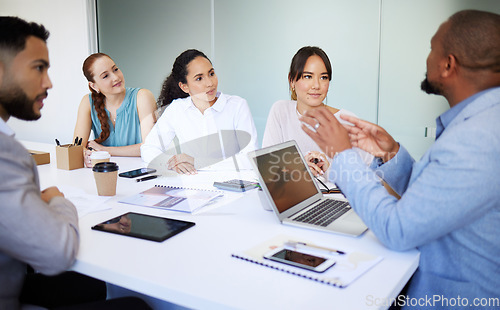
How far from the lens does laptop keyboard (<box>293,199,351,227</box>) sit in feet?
4.40

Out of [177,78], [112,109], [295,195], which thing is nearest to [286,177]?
[295,195]

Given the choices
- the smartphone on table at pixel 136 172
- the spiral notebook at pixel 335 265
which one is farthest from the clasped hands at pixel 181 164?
the spiral notebook at pixel 335 265

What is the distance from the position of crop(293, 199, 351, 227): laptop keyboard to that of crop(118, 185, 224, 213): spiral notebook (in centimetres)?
40

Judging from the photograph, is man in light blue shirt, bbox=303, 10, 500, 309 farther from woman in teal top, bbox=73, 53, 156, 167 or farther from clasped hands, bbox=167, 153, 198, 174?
woman in teal top, bbox=73, 53, 156, 167

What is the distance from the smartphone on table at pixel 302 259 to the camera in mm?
1004

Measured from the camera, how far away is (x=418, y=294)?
3.75ft

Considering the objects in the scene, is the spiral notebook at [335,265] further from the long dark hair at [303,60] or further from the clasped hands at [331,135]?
the long dark hair at [303,60]

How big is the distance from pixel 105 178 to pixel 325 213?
886mm

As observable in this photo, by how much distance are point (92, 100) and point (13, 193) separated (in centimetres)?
225

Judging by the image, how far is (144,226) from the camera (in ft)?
4.26

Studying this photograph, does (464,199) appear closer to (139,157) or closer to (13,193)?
(13,193)

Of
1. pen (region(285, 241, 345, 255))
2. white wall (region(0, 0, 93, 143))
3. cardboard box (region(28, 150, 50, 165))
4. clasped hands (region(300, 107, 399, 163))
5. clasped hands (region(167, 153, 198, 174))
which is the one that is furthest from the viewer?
white wall (region(0, 0, 93, 143))

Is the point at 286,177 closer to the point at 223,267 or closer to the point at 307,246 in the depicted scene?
the point at 307,246

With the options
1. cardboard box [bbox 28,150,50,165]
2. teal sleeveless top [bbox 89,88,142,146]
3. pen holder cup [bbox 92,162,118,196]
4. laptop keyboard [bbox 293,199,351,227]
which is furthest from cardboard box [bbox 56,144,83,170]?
laptop keyboard [bbox 293,199,351,227]
